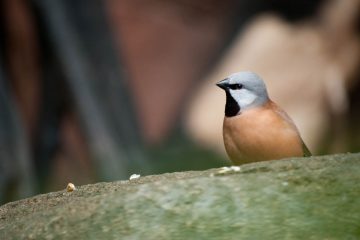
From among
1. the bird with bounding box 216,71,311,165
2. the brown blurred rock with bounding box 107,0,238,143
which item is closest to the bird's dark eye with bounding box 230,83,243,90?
the bird with bounding box 216,71,311,165

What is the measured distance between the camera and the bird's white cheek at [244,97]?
18.5 ft

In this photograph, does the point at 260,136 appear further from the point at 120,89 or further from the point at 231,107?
the point at 120,89

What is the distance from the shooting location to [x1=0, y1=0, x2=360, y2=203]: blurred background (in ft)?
37.0

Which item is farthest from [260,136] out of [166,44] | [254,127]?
[166,44]

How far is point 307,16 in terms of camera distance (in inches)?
458

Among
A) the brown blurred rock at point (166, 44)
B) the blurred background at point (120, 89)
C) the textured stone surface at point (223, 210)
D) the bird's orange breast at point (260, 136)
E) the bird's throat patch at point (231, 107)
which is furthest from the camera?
the brown blurred rock at point (166, 44)

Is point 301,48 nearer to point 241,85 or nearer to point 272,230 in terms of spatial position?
point 241,85

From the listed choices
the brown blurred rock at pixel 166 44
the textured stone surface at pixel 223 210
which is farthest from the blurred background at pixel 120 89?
the textured stone surface at pixel 223 210

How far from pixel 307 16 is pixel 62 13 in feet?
8.17

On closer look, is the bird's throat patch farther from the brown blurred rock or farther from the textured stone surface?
the brown blurred rock

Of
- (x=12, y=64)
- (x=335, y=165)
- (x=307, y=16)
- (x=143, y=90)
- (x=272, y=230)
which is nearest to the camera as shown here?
(x=272, y=230)

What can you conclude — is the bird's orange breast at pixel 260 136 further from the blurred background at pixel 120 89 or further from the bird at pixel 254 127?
the blurred background at pixel 120 89

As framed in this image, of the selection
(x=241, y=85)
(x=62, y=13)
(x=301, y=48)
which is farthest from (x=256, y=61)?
(x=241, y=85)

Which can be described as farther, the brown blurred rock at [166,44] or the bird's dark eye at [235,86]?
the brown blurred rock at [166,44]
